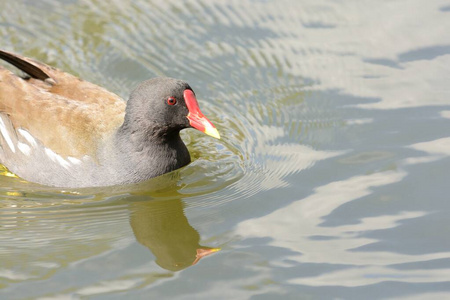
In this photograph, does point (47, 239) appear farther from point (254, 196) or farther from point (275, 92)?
point (275, 92)

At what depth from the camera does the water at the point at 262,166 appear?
498 centimetres

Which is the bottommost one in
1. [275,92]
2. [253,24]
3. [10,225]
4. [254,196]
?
[10,225]

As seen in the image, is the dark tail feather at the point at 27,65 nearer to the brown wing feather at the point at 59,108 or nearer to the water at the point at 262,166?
the brown wing feather at the point at 59,108

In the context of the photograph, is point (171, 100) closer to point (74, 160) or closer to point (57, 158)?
point (74, 160)

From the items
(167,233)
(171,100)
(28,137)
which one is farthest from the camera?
(28,137)

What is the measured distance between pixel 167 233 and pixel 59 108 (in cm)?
145

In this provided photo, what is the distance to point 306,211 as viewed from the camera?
570 cm

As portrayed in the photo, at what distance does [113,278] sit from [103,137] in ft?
5.40

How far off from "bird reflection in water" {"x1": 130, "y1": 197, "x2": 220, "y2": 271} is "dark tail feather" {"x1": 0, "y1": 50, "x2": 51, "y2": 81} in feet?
4.97

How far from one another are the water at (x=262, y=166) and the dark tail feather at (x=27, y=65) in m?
0.93

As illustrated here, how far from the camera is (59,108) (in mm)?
6270

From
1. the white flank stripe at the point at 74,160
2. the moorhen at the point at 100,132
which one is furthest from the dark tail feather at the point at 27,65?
the white flank stripe at the point at 74,160

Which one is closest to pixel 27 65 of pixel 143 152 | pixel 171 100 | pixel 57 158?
pixel 57 158

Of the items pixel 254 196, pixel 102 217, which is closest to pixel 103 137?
pixel 102 217
